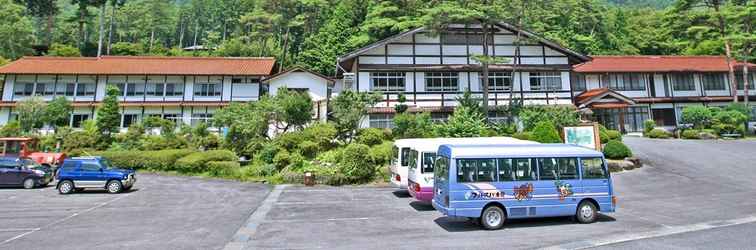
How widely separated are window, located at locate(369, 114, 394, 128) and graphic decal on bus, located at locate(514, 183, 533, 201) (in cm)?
1811

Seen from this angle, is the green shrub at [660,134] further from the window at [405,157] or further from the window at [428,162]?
the window at [428,162]

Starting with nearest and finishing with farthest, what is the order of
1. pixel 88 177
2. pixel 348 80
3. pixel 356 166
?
pixel 88 177, pixel 356 166, pixel 348 80

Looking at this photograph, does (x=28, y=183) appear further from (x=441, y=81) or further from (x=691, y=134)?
(x=691, y=134)

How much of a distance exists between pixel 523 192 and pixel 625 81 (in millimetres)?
33193

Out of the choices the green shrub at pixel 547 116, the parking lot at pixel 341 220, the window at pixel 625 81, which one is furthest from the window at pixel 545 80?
the parking lot at pixel 341 220

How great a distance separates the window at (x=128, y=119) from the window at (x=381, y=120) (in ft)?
75.2

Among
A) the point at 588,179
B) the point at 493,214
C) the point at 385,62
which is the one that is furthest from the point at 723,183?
the point at 385,62

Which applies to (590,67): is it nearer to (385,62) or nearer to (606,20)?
(385,62)

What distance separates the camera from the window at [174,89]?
34.9 m

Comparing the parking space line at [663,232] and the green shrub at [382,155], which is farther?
the green shrub at [382,155]

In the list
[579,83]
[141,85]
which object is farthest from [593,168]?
[141,85]

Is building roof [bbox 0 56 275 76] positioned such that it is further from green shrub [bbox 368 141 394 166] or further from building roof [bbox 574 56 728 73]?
building roof [bbox 574 56 728 73]

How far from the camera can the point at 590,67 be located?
115 feet

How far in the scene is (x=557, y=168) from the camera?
34.3 feet
